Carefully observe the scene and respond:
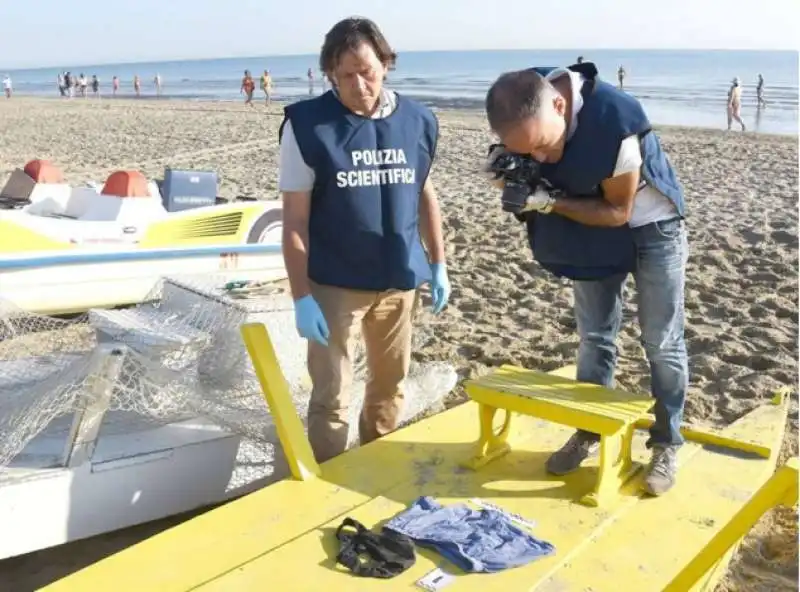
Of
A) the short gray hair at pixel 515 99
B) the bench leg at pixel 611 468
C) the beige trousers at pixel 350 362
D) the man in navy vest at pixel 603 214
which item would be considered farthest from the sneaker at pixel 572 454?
the short gray hair at pixel 515 99

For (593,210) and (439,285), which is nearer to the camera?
(593,210)

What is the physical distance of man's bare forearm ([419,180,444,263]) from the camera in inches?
149

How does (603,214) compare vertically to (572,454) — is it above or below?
above

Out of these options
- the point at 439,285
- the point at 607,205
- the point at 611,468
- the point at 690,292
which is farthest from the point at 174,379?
the point at 690,292

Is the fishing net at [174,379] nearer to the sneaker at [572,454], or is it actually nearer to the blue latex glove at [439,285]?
the blue latex glove at [439,285]

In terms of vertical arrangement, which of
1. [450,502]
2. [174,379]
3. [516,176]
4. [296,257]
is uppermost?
[516,176]

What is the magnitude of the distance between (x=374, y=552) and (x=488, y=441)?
948 millimetres

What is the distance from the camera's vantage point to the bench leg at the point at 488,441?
3527mm

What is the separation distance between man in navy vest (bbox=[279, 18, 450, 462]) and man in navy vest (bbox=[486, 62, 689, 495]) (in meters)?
0.45

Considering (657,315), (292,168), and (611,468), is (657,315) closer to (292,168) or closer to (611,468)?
(611,468)

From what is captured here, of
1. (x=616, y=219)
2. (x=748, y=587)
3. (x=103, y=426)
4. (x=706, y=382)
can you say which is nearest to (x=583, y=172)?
(x=616, y=219)

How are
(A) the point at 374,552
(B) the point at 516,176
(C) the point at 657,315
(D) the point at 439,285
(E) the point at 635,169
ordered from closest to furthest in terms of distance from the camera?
(A) the point at 374,552 → (E) the point at 635,169 → (B) the point at 516,176 → (C) the point at 657,315 → (D) the point at 439,285

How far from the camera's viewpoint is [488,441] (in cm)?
360

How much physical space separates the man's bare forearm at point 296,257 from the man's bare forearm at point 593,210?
0.94 m
